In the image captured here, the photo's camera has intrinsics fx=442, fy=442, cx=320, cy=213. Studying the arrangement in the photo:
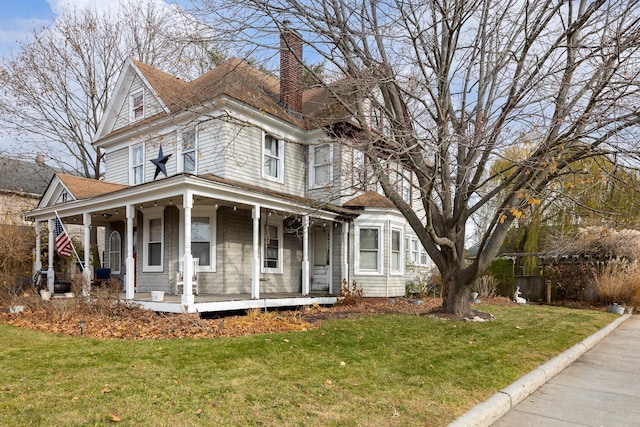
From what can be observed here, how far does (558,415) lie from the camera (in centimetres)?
485

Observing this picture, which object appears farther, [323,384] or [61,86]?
[61,86]

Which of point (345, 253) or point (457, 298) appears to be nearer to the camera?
point (457, 298)

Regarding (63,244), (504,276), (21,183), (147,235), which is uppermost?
(21,183)

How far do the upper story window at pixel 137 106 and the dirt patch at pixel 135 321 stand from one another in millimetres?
8318

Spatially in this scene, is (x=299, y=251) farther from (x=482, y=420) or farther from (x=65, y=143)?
(x=65, y=143)

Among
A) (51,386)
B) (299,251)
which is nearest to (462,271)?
(299,251)

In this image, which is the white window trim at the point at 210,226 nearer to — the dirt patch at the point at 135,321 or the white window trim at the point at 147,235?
the white window trim at the point at 147,235

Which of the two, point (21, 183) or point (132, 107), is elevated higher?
point (132, 107)

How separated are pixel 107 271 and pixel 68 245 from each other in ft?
→ 8.85

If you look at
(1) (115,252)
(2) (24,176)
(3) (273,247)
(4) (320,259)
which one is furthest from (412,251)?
(2) (24,176)

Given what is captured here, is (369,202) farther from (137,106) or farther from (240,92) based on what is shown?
(137,106)

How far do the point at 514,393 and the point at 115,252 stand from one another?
1544 cm

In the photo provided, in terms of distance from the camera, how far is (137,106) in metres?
17.0

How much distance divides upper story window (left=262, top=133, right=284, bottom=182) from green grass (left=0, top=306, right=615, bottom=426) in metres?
7.91
